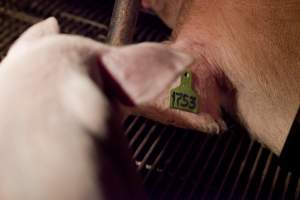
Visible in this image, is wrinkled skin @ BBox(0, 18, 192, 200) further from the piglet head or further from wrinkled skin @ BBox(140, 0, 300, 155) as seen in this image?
wrinkled skin @ BBox(140, 0, 300, 155)

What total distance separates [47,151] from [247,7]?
0.80 m

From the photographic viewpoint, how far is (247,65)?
1.29 metres

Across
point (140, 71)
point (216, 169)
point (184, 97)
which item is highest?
point (140, 71)

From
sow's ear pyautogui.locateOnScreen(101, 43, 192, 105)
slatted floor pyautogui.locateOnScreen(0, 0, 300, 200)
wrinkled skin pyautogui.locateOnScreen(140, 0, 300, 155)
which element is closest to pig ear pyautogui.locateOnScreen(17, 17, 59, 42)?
sow's ear pyautogui.locateOnScreen(101, 43, 192, 105)

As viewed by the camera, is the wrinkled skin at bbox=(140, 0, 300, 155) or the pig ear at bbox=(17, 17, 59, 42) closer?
the pig ear at bbox=(17, 17, 59, 42)

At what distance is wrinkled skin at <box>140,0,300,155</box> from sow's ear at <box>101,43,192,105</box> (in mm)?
566

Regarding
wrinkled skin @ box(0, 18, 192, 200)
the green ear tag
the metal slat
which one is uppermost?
wrinkled skin @ box(0, 18, 192, 200)

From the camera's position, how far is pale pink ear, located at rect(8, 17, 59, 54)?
728mm

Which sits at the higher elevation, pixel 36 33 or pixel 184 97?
pixel 36 33

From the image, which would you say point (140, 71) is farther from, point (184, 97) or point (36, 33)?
point (184, 97)

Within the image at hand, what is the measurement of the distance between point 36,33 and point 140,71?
0.17 metres

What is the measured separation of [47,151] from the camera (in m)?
0.60

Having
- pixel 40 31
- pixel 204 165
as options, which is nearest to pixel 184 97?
pixel 204 165

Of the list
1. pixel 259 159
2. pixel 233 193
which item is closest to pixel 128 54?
pixel 233 193
